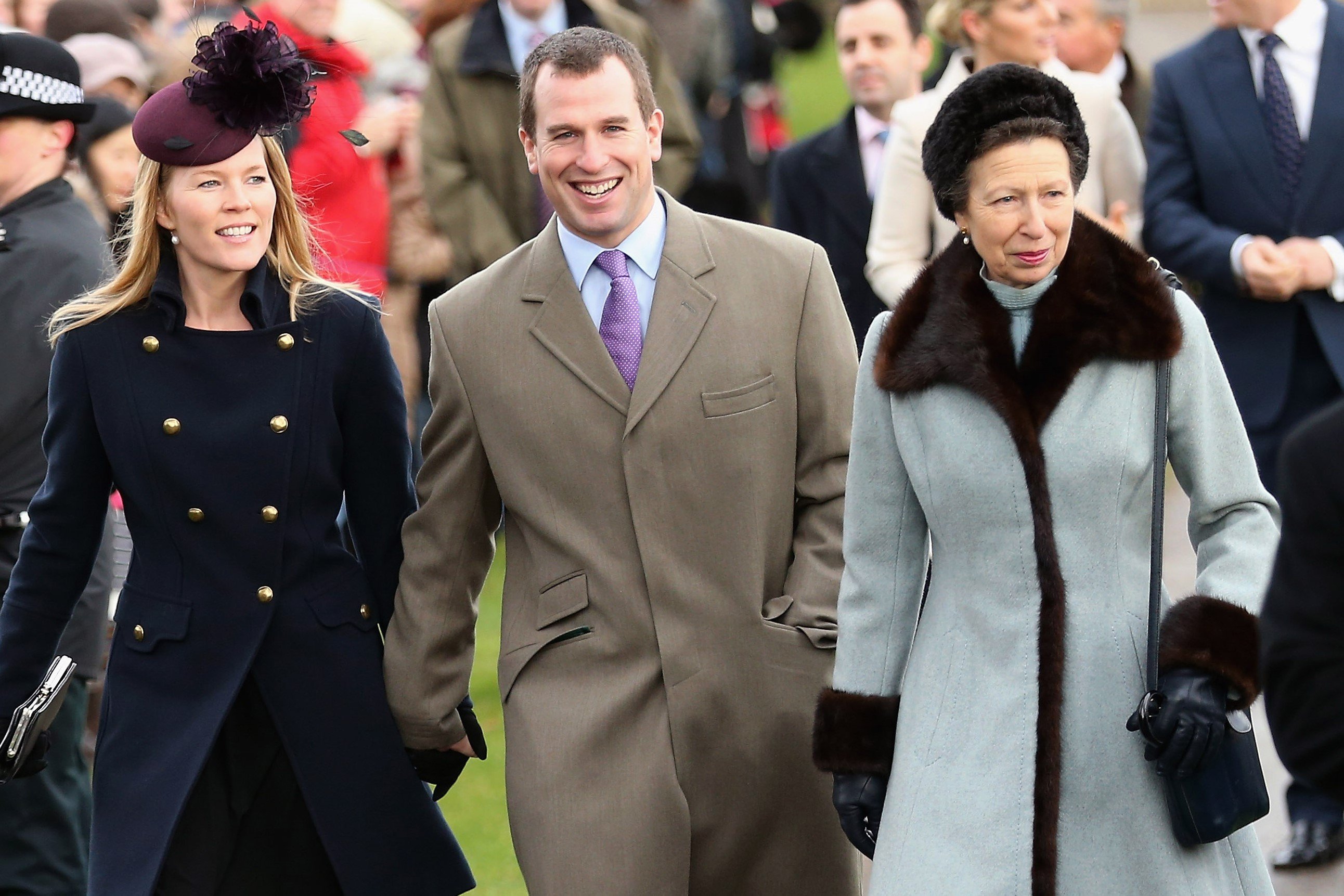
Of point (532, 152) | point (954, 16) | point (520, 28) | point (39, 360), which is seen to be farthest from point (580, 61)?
point (520, 28)

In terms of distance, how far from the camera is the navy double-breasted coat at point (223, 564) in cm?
425

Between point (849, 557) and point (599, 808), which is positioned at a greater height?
point (849, 557)

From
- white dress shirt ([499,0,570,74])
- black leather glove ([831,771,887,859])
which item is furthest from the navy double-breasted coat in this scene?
white dress shirt ([499,0,570,74])

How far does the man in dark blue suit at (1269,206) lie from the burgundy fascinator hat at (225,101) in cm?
294

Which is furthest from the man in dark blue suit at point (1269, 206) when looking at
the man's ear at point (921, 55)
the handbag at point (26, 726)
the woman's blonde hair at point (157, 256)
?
the handbag at point (26, 726)

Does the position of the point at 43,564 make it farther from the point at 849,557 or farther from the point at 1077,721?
the point at 1077,721

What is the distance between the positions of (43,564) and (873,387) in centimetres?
176

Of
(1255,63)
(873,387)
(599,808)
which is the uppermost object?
(1255,63)

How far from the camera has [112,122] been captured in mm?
7051

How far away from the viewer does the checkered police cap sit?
534cm

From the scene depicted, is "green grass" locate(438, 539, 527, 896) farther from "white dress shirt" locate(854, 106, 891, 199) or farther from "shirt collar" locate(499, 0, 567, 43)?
"shirt collar" locate(499, 0, 567, 43)

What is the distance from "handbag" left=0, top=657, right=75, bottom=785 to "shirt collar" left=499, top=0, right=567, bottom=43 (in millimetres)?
4698

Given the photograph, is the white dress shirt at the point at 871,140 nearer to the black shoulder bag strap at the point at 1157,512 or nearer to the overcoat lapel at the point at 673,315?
the overcoat lapel at the point at 673,315

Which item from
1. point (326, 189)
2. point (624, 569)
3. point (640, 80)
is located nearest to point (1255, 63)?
point (640, 80)
